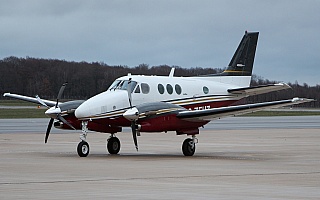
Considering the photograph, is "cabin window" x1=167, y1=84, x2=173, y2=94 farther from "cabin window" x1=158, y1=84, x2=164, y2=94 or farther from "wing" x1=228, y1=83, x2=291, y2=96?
"wing" x1=228, y1=83, x2=291, y2=96

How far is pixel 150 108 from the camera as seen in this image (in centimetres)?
2612

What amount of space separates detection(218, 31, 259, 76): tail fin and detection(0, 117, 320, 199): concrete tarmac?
3.53m

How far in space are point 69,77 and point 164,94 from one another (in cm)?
6858

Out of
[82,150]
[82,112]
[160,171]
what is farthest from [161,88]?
[160,171]

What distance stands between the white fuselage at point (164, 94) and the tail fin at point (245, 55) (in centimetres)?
41

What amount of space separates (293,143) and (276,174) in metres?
16.4

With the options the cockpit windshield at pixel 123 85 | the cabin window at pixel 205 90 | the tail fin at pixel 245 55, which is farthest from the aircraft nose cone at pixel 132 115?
the tail fin at pixel 245 55

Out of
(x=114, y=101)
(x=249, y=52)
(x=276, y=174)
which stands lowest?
(x=276, y=174)

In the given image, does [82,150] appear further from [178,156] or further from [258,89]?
[258,89]

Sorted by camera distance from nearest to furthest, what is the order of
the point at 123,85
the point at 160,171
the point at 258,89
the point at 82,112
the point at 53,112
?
the point at 160,171 < the point at 82,112 < the point at 53,112 < the point at 123,85 < the point at 258,89

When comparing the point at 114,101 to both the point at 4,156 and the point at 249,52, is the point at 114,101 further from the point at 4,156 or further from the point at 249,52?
the point at 249,52

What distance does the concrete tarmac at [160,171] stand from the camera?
50.1 feet

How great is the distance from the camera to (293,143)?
3597 centimetres

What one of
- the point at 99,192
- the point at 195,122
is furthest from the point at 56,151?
the point at 99,192
